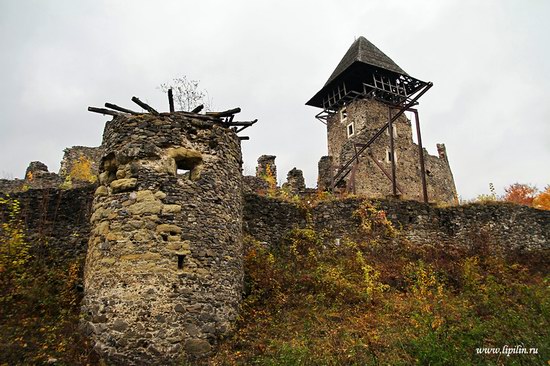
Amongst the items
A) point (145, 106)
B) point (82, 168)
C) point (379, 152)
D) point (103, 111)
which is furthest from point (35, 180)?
point (379, 152)

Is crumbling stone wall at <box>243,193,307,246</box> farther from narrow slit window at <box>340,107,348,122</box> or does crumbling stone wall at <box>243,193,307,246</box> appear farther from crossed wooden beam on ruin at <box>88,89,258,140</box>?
narrow slit window at <box>340,107,348,122</box>

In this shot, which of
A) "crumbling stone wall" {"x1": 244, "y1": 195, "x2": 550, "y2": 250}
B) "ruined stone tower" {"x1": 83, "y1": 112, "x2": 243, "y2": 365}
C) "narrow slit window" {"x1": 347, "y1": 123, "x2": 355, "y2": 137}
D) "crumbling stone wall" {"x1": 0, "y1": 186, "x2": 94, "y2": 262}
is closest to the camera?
"ruined stone tower" {"x1": 83, "y1": 112, "x2": 243, "y2": 365}

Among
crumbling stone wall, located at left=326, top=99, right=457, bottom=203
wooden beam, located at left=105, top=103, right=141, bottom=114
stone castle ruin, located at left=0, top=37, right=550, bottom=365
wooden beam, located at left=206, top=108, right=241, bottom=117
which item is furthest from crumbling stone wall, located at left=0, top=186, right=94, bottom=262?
crumbling stone wall, located at left=326, top=99, right=457, bottom=203

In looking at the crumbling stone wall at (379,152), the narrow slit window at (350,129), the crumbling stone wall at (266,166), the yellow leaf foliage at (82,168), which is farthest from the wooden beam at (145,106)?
the narrow slit window at (350,129)

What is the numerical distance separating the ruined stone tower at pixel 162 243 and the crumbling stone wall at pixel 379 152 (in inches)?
683

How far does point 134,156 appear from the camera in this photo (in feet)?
25.5

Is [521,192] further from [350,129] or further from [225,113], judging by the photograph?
[225,113]

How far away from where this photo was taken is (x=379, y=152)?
88.8ft

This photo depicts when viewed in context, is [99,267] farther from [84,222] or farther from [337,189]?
[337,189]

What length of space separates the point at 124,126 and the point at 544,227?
13.6 meters
